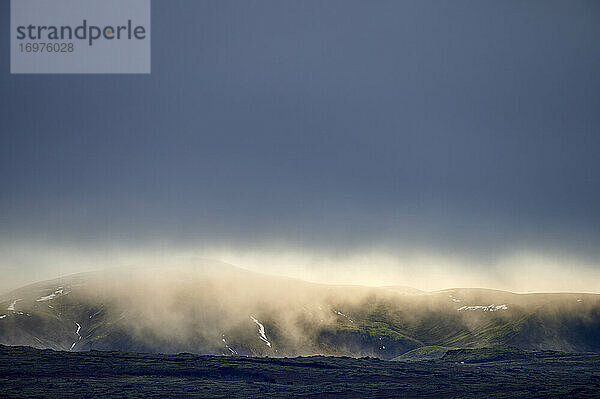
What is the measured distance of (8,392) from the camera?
19462 cm

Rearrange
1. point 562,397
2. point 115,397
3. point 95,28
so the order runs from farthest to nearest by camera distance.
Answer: point 562,397 < point 115,397 < point 95,28

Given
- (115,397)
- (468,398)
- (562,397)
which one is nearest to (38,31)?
(115,397)

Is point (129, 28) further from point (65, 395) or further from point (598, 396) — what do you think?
point (598, 396)

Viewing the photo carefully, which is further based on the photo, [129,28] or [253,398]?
[253,398]

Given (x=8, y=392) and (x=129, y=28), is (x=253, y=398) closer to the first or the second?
(x=8, y=392)

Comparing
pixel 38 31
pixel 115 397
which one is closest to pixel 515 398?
pixel 115 397

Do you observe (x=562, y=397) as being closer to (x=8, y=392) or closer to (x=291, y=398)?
(x=291, y=398)

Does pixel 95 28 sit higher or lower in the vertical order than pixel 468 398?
higher

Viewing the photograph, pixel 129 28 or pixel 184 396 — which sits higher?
pixel 129 28

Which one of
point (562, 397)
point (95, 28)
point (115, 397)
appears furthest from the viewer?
point (562, 397)

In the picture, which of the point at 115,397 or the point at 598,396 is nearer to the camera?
the point at 115,397

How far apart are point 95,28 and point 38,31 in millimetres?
15317

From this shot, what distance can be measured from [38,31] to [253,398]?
124m

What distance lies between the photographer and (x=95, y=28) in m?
159
